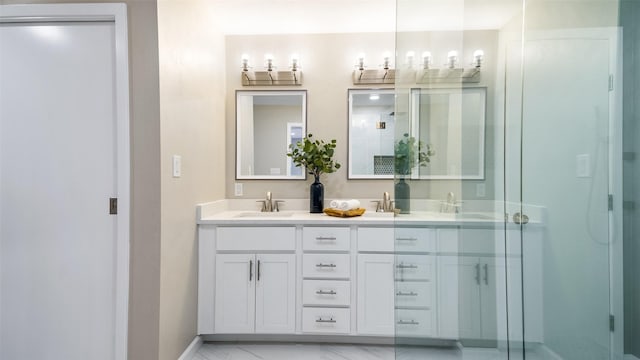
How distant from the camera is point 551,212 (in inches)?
40.2

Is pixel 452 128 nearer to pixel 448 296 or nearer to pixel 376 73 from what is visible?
pixel 448 296

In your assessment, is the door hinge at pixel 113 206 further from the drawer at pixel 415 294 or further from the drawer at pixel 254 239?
the drawer at pixel 415 294

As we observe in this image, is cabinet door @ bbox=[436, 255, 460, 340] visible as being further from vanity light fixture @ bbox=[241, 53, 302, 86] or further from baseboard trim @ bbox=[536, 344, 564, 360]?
vanity light fixture @ bbox=[241, 53, 302, 86]

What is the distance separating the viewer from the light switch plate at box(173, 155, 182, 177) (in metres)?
1.65

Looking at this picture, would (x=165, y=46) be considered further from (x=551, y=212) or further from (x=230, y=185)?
(x=551, y=212)

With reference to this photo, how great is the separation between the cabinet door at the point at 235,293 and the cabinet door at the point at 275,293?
47 millimetres

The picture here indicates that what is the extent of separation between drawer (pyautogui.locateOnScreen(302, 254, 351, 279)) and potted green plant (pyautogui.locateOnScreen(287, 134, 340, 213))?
0.47m

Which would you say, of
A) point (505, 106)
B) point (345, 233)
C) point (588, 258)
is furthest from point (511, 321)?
point (345, 233)

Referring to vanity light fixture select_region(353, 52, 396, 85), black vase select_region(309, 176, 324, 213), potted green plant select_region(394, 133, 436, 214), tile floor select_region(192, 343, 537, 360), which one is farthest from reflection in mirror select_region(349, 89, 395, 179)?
tile floor select_region(192, 343, 537, 360)

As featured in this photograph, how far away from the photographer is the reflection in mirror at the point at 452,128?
1144mm

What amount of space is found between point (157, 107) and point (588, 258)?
6.29 feet

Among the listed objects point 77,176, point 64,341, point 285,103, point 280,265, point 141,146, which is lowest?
point 64,341

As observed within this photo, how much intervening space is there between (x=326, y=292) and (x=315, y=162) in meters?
0.99

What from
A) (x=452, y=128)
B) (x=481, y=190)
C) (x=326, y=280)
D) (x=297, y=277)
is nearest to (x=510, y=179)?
(x=481, y=190)
